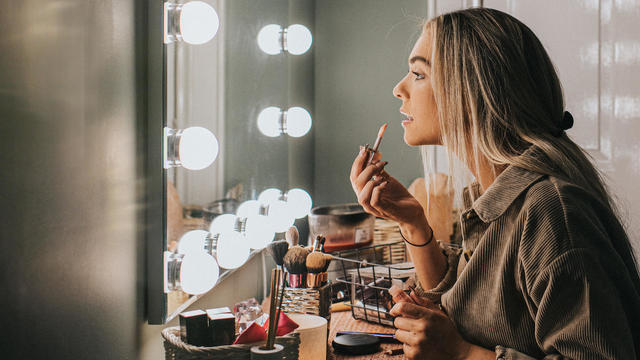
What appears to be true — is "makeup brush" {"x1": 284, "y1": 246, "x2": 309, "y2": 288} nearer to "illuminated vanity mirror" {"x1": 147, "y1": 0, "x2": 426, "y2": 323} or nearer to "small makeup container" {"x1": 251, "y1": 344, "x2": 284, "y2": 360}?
"illuminated vanity mirror" {"x1": 147, "y1": 0, "x2": 426, "y2": 323}

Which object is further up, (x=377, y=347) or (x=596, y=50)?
(x=596, y=50)

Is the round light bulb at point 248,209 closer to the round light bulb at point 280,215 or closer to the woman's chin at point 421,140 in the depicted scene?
the round light bulb at point 280,215

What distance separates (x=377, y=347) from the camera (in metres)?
0.92

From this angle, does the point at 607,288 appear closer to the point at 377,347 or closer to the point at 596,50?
the point at 377,347

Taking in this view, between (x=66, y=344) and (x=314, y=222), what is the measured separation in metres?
0.91

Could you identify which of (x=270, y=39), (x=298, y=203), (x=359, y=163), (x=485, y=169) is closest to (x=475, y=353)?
(x=485, y=169)

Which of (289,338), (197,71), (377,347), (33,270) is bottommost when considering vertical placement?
(377,347)

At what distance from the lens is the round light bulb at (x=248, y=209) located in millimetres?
1121

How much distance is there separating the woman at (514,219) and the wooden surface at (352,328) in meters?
0.19

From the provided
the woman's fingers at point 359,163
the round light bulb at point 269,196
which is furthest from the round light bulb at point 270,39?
the woman's fingers at point 359,163

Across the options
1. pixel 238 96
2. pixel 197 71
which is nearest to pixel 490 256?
pixel 197 71

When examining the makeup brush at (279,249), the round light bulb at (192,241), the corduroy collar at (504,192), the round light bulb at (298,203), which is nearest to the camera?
the corduroy collar at (504,192)

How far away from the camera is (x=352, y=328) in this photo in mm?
1052

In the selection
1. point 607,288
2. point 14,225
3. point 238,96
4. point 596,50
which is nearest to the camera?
point 14,225
